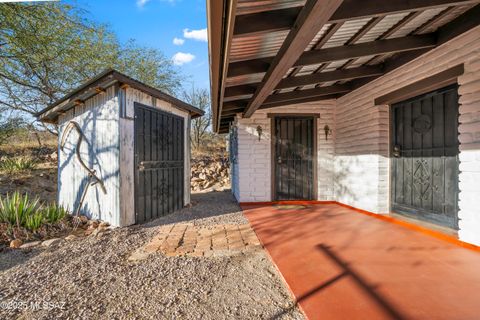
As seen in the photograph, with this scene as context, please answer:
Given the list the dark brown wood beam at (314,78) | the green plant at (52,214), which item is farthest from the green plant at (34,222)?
the dark brown wood beam at (314,78)

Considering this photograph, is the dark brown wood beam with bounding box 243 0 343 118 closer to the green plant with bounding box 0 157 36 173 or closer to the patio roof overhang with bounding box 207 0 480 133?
the patio roof overhang with bounding box 207 0 480 133

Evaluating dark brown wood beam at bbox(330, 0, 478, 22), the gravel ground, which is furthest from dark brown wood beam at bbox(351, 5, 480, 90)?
the gravel ground

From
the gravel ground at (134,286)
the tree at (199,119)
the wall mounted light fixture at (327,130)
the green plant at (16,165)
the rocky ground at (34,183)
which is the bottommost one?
the gravel ground at (134,286)

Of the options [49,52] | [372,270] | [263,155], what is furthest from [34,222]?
[49,52]

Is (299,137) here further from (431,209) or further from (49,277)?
(49,277)

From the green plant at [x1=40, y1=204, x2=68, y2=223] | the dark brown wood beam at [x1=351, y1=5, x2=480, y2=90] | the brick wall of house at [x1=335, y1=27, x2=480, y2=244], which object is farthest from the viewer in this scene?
the green plant at [x1=40, y1=204, x2=68, y2=223]

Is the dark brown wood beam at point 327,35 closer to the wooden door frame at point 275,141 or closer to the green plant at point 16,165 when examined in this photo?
the wooden door frame at point 275,141

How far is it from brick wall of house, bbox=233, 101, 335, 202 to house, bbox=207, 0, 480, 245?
23 mm

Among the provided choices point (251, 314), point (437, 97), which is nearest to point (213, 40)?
point (251, 314)

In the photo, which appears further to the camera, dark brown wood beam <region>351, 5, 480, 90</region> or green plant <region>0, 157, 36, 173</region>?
green plant <region>0, 157, 36, 173</region>

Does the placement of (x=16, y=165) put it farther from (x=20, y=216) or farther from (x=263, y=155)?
(x=263, y=155)

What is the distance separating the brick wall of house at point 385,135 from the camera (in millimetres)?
2480

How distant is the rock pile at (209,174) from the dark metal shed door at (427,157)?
6123 millimetres

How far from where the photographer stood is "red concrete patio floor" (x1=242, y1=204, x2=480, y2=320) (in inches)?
61.7
